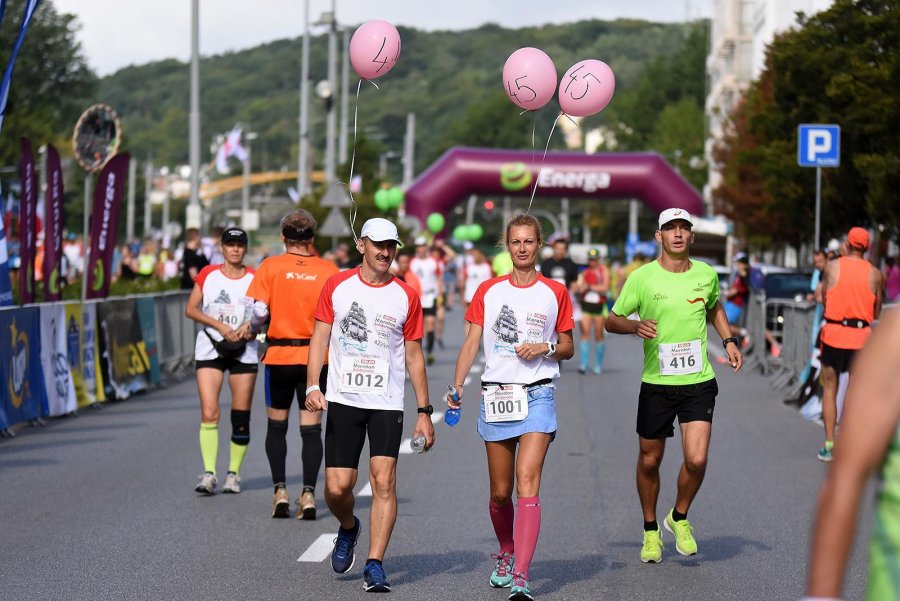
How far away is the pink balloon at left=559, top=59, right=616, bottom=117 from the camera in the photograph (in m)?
8.99

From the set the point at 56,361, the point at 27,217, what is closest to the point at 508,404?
the point at 56,361

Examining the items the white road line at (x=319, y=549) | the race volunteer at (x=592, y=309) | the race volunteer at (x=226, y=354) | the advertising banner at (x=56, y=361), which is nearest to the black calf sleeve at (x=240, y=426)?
the race volunteer at (x=226, y=354)

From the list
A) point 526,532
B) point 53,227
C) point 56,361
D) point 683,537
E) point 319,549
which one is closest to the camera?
point 526,532

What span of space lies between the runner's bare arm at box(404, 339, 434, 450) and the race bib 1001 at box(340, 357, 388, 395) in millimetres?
139

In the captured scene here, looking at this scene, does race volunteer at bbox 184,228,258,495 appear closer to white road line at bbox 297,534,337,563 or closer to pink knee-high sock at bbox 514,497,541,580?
white road line at bbox 297,534,337,563

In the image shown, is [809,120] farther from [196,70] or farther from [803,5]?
[803,5]

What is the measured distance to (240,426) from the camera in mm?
10625

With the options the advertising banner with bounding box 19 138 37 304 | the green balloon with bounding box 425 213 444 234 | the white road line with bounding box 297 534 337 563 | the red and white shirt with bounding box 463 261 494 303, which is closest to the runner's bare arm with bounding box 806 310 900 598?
the white road line with bounding box 297 534 337 563

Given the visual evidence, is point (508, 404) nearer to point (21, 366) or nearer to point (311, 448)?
point (311, 448)

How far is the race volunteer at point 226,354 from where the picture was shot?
1064 centimetres

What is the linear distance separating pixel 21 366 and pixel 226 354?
494 centimetres

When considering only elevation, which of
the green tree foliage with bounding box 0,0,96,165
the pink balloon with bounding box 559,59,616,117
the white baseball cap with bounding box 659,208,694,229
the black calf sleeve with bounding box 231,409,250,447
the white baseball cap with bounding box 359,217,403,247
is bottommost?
the black calf sleeve with bounding box 231,409,250,447

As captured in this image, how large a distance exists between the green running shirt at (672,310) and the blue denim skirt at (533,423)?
3.30 ft

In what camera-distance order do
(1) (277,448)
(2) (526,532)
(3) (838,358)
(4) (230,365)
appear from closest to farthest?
(2) (526,532)
(1) (277,448)
(4) (230,365)
(3) (838,358)
